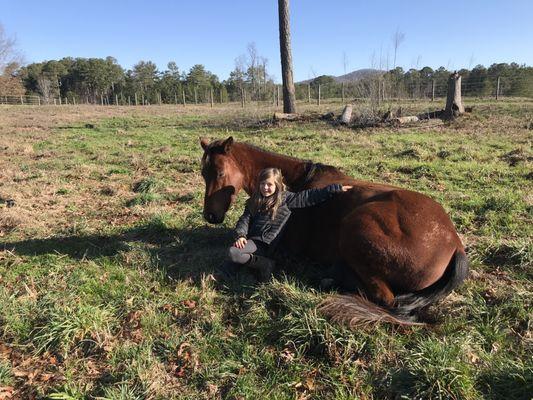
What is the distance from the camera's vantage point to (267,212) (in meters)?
4.35

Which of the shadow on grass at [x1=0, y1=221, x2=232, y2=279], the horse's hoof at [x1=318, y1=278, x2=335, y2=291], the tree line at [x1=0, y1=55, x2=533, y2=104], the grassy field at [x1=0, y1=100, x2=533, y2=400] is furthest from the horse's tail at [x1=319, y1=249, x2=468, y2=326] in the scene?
the tree line at [x1=0, y1=55, x2=533, y2=104]

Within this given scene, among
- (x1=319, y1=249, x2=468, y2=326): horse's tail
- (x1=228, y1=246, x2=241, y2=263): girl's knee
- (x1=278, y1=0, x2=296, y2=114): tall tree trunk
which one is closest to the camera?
(x1=319, y1=249, x2=468, y2=326): horse's tail

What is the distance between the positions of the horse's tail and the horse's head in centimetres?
172

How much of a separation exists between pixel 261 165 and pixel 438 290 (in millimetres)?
2436

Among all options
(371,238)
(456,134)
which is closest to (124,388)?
(371,238)

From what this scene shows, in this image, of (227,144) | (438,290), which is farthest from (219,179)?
(438,290)

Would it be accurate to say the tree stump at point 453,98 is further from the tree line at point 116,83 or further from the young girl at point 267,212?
the tree line at point 116,83

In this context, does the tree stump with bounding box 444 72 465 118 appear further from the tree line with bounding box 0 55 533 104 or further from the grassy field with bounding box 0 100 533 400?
the tree line with bounding box 0 55 533 104

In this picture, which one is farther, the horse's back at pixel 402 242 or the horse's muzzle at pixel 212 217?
the horse's muzzle at pixel 212 217

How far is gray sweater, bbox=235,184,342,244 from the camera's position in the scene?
169 inches

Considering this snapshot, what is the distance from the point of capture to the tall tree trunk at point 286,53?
53.6 feet

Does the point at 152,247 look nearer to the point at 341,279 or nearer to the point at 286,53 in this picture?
the point at 341,279

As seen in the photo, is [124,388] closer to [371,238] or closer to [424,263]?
[371,238]

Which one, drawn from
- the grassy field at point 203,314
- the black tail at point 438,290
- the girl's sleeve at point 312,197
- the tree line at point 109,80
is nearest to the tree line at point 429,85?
the grassy field at point 203,314
